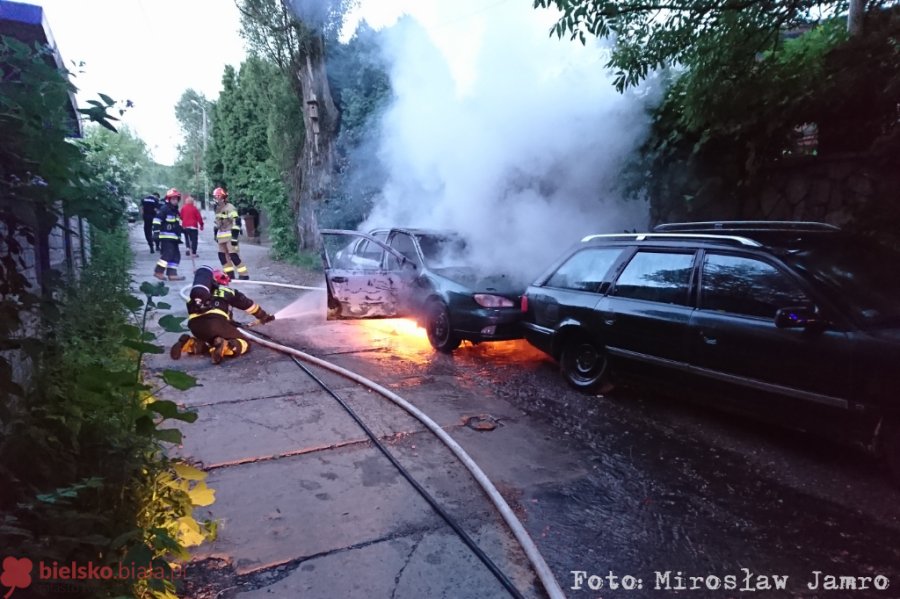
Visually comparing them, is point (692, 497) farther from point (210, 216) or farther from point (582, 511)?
point (210, 216)

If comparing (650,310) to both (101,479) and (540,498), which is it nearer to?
(540,498)

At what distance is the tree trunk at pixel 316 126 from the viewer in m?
14.3

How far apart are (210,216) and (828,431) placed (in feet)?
137

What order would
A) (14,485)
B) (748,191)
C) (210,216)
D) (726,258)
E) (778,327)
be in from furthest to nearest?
(210,216)
(748,191)
(726,258)
(778,327)
(14,485)

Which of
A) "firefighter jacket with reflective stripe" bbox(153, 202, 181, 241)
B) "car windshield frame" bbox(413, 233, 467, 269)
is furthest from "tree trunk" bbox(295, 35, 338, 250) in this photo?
"car windshield frame" bbox(413, 233, 467, 269)

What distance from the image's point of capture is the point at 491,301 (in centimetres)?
635

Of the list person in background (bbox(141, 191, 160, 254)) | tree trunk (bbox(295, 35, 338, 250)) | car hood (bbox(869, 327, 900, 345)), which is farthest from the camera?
person in background (bbox(141, 191, 160, 254))

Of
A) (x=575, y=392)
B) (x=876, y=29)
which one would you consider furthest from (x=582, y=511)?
(x=876, y=29)

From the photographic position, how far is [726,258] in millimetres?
4148

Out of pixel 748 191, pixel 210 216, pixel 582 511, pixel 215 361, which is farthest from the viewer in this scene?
pixel 210 216

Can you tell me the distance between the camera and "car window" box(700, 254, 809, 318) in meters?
3.71

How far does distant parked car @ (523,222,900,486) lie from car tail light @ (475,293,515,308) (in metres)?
1.00

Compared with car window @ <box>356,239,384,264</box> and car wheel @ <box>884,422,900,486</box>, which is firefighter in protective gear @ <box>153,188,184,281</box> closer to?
car window @ <box>356,239,384,264</box>

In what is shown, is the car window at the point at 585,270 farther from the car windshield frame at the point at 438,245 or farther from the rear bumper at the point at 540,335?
the car windshield frame at the point at 438,245
